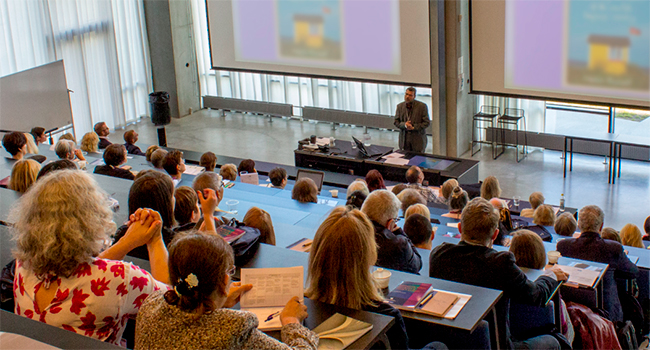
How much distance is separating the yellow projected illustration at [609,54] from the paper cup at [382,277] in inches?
292

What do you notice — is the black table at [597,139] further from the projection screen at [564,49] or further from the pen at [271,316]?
the pen at [271,316]

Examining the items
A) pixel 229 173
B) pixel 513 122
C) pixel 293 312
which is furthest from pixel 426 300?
pixel 513 122

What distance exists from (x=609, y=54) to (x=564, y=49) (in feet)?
2.02

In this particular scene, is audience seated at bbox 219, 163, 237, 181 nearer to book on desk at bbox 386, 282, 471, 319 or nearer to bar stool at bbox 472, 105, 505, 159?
bar stool at bbox 472, 105, 505, 159

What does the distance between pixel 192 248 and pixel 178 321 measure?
23cm

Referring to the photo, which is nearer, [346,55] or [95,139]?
[95,139]

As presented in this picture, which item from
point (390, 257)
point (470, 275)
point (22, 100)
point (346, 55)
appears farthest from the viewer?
point (346, 55)

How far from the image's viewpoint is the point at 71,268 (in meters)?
2.33

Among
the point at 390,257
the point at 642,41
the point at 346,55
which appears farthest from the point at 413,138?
the point at 390,257

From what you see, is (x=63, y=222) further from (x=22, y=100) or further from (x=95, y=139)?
(x=22, y=100)

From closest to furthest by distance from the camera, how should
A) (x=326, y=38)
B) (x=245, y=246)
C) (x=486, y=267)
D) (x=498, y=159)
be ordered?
(x=245, y=246)
(x=486, y=267)
(x=498, y=159)
(x=326, y=38)

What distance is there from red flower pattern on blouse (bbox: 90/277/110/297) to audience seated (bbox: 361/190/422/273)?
1956mm

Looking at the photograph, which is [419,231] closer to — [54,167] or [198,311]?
[54,167]

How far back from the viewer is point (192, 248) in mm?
2068
